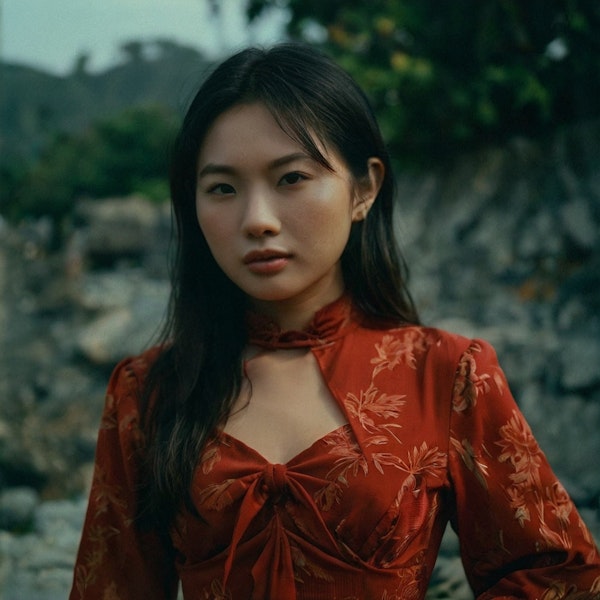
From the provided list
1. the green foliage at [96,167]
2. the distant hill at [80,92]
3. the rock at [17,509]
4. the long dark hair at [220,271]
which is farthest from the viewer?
the green foliage at [96,167]

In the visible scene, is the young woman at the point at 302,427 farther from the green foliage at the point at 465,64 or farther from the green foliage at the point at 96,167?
the green foliage at the point at 96,167

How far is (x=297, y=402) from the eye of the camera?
1.53 meters

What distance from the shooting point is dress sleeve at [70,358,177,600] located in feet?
5.33

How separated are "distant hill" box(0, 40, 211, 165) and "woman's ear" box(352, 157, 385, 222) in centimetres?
641

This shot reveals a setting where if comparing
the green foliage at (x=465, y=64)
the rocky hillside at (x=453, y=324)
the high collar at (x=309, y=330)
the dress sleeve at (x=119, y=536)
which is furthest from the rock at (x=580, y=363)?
the dress sleeve at (x=119, y=536)

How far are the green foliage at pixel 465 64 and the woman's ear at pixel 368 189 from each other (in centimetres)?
333

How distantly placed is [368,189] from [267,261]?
35cm

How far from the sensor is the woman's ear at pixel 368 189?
1627 mm

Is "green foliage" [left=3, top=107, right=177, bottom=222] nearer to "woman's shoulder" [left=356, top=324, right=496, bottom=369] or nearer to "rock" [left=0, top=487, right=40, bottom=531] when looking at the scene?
"rock" [left=0, top=487, right=40, bottom=531]

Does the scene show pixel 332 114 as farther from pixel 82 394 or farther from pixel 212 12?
pixel 212 12

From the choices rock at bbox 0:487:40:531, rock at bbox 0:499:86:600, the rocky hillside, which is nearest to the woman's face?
the rocky hillside

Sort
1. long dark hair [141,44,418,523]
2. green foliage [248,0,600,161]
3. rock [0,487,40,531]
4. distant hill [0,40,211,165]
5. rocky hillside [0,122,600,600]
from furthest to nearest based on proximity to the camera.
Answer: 1. distant hill [0,40,211,165]
2. green foliage [248,0,600,161]
3. rock [0,487,40,531]
4. rocky hillside [0,122,600,600]
5. long dark hair [141,44,418,523]

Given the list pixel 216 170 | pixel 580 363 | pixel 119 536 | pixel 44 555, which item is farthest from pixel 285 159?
pixel 580 363

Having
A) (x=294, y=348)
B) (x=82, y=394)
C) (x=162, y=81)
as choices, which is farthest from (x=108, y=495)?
(x=162, y=81)
